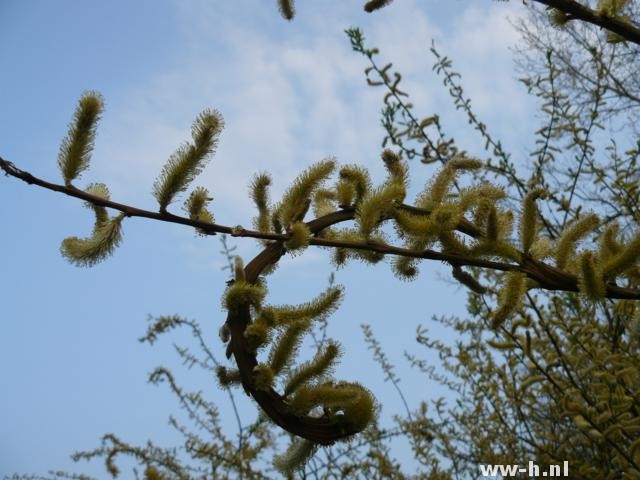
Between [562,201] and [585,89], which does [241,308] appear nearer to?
[562,201]

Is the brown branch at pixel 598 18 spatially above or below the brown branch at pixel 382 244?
above

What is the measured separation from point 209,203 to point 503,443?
2232mm

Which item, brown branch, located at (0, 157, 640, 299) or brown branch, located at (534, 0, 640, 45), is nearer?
brown branch, located at (0, 157, 640, 299)

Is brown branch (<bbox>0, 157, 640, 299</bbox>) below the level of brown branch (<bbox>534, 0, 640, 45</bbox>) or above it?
below

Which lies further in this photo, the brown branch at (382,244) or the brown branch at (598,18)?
the brown branch at (598,18)

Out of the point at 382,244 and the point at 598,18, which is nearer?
the point at 382,244

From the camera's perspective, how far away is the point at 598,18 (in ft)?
5.05

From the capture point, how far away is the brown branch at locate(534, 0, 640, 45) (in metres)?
1.50

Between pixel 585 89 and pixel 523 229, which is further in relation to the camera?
pixel 585 89

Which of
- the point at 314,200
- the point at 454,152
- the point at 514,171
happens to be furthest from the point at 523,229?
the point at 514,171

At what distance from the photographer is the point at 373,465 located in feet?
10.6

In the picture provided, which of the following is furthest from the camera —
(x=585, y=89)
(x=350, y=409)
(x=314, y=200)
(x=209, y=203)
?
(x=585, y=89)

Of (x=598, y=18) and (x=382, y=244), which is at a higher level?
(x=598, y=18)

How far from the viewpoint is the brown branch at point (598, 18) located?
4.91 feet
